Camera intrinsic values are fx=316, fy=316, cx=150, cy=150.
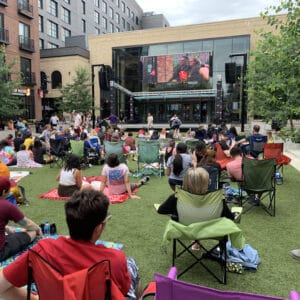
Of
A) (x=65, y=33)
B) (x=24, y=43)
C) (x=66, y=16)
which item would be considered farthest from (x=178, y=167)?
(x=66, y=16)

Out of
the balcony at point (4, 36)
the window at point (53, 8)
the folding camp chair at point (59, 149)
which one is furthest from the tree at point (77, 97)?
the folding camp chair at point (59, 149)

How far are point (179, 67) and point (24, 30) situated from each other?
1397 centimetres

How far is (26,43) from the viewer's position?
27656mm

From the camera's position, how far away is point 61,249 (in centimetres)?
172

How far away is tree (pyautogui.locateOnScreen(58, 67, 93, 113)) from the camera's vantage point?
26.9m

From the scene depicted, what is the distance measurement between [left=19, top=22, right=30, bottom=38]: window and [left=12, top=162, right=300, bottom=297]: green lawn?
24.4 metres

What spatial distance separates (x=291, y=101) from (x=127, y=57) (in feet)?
87.6

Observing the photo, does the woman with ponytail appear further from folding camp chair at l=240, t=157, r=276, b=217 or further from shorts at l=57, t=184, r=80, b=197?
shorts at l=57, t=184, r=80, b=197

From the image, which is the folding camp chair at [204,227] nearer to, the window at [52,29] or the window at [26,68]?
the window at [26,68]

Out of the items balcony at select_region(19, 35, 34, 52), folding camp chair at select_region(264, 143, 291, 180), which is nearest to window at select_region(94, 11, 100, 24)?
balcony at select_region(19, 35, 34, 52)

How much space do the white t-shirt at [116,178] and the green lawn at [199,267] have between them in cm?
44

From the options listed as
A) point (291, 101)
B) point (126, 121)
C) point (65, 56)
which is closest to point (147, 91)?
point (126, 121)

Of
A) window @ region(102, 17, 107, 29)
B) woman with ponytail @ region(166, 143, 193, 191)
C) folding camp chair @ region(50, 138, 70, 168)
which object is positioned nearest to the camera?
woman with ponytail @ region(166, 143, 193, 191)

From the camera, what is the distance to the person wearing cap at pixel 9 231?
3.08 metres
